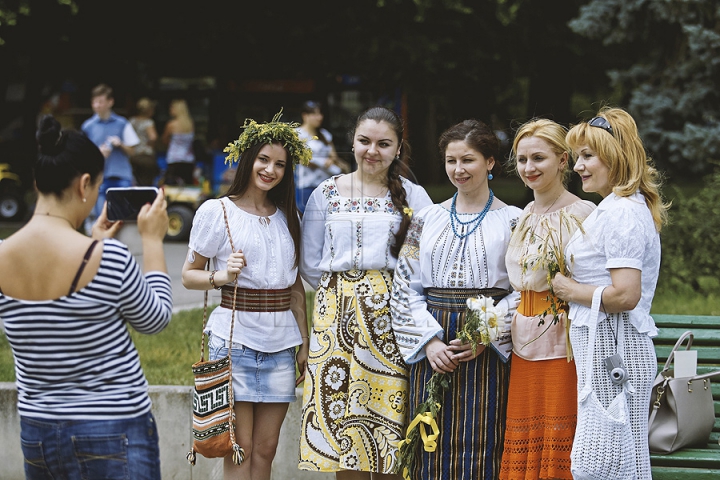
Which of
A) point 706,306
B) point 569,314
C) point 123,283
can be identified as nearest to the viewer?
point 123,283

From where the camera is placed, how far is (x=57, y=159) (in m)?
3.16

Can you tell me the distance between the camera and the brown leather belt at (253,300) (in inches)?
176

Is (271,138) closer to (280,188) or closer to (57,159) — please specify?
(280,188)

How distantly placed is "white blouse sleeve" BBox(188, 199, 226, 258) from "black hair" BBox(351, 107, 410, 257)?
2.73 ft

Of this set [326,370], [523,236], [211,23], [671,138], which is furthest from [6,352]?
[211,23]

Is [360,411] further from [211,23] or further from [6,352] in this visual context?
[211,23]

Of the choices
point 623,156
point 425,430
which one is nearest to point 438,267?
point 425,430

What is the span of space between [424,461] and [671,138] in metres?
6.73

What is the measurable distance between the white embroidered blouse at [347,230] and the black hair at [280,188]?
0.08 meters

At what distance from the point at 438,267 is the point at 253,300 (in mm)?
913

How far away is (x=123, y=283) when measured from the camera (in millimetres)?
3131

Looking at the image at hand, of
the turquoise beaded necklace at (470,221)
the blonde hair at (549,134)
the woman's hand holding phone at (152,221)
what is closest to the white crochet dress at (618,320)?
the blonde hair at (549,134)

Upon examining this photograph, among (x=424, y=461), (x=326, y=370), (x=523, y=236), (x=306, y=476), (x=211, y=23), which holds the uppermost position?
(x=211, y=23)

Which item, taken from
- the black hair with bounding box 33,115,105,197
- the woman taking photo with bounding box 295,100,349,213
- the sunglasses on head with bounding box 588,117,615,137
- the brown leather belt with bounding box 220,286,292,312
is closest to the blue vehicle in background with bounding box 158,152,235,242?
the woman taking photo with bounding box 295,100,349,213
